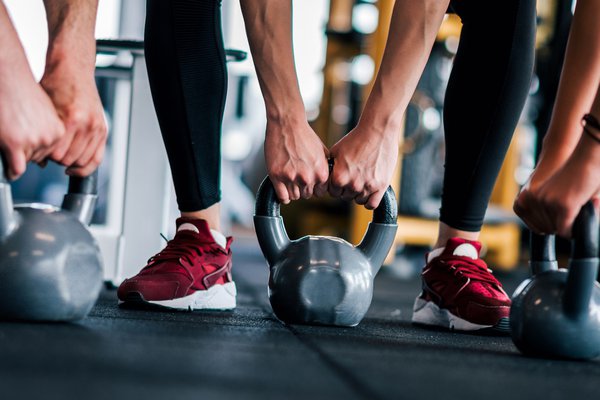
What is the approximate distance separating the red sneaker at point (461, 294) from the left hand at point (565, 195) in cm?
34

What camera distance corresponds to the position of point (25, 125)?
0.94 metres

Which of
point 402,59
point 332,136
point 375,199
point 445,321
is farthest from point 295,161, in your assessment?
point 332,136

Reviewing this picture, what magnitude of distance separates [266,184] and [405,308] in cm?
82

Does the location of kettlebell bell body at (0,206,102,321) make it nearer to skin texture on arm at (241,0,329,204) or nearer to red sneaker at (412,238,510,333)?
skin texture on arm at (241,0,329,204)

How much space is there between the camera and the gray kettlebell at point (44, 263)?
982mm

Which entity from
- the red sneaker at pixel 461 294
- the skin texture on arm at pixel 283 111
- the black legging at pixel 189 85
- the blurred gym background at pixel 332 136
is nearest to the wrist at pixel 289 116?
the skin texture on arm at pixel 283 111

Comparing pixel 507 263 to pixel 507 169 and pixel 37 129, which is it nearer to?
pixel 507 169

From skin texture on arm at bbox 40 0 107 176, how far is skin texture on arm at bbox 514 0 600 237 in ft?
2.02

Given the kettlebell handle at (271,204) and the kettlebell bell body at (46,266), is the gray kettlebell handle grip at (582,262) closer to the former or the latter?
the kettlebell handle at (271,204)

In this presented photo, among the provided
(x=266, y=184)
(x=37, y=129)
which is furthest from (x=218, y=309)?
(x=37, y=129)

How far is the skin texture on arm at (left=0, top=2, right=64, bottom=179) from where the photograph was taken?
0.94 metres

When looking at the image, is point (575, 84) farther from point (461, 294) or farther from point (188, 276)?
point (188, 276)

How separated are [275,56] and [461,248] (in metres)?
0.52

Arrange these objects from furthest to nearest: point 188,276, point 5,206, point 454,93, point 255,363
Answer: point 454,93 < point 188,276 < point 5,206 < point 255,363
